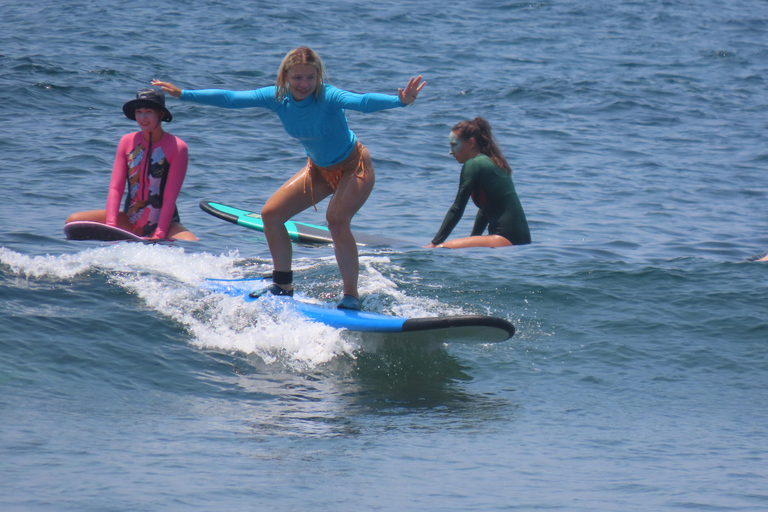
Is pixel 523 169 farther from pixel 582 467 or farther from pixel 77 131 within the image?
pixel 582 467

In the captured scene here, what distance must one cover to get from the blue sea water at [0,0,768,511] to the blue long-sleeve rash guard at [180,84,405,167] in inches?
52.4

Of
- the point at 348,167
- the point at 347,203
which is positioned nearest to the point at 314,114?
the point at 348,167

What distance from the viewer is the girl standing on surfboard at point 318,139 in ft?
17.1

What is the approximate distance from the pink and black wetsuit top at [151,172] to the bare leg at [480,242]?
297 centimetres

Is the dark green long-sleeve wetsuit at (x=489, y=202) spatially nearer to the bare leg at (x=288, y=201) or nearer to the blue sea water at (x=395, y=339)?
the blue sea water at (x=395, y=339)

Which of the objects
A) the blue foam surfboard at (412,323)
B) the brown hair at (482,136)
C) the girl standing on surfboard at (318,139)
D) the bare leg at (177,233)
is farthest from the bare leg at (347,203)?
the brown hair at (482,136)

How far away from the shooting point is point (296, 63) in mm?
5203

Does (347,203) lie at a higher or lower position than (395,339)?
higher

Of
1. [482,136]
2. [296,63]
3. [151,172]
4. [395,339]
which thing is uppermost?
[296,63]

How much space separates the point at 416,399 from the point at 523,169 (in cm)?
968

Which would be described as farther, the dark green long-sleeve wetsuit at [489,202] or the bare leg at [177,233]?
the dark green long-sleeve wetsuit at [489,202]

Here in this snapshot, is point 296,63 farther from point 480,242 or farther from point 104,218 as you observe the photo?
point 480,242

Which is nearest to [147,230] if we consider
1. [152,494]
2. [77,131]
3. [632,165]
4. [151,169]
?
[151,169]

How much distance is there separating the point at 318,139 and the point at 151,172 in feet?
10.1
